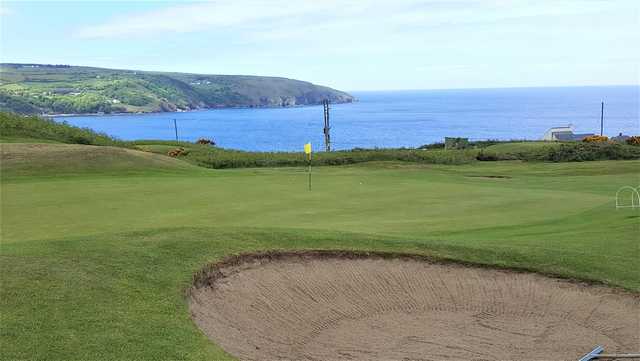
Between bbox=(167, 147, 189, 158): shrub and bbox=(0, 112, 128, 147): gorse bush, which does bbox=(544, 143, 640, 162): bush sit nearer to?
bbox=(167, 147, 189, 158): shrub

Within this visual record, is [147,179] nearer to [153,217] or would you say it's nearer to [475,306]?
[153,217]

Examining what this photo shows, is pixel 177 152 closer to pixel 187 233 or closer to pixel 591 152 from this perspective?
pixel 591 152

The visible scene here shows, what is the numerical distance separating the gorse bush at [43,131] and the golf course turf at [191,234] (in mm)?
15511

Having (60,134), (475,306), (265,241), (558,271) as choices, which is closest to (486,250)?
(558,271)

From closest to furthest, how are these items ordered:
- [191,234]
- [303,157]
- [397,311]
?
[397,311]
[191,234]
[303,157]

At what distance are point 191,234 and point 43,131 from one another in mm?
37077

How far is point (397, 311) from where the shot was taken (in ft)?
37.8

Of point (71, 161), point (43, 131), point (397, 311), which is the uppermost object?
point (43, 131)

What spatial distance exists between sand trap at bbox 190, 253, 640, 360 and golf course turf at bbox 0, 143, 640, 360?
0.48 meters

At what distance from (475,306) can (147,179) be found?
18536mm

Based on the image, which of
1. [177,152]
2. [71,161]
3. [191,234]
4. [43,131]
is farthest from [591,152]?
[191,234]

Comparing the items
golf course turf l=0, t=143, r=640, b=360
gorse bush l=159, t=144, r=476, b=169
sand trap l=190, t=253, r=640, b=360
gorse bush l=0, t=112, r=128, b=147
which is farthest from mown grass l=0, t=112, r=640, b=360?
gorse bush l=159, t=144, r=476, b=169

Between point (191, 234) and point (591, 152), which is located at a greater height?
point (191, 234)

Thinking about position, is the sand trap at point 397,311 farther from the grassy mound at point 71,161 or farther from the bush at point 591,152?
the bush at point 591,152
